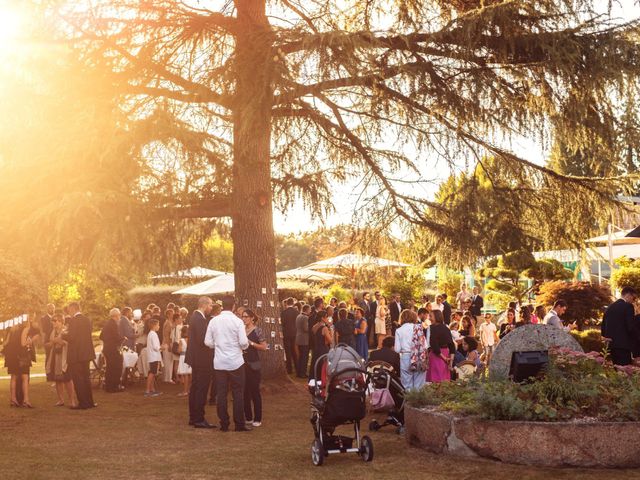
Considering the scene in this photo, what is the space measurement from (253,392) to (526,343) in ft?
A: 13.1

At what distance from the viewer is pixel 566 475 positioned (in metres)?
8.63

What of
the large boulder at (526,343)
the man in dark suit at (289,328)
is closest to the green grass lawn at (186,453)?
the large boulder at (526,343)

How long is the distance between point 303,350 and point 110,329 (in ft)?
16.0

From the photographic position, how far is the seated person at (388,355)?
41.2 feet

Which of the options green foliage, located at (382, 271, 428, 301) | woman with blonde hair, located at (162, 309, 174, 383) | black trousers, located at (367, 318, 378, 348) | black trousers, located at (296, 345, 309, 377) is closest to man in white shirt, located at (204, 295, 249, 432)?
woman with blonde hair, located at (162, 309, 174, 383)

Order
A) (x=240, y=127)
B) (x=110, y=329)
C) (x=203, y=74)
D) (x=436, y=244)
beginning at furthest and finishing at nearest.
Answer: (x=436, y=244), (x=110, y=329), (x=203, y=74), (x=240, y=127)

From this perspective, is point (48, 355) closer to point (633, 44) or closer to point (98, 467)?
point (98, 467)

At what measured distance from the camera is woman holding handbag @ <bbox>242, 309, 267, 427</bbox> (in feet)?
41.9

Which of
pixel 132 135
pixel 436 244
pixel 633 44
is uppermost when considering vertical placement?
pixel 633 44

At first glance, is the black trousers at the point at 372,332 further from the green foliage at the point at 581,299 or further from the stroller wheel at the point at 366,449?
the stroller wheel at the point at 366,449

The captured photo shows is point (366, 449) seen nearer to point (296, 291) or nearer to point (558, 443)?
A: point (558, 443)

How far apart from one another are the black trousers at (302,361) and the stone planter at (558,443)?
35.8 ft

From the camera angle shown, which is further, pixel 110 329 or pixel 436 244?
pixel 436 244

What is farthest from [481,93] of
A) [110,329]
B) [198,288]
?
[198,288]
